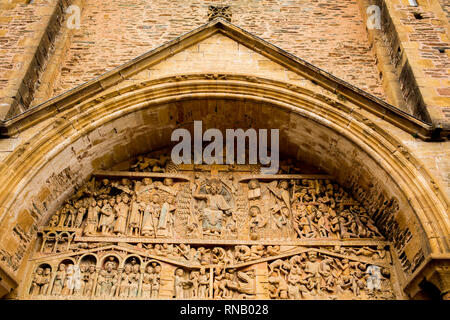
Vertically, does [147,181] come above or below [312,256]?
above

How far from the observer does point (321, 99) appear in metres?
6.86

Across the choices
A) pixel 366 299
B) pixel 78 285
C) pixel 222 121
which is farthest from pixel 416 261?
pixel 78 285

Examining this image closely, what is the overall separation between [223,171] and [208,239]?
4.56 ft

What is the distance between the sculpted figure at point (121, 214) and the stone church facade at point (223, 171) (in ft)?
0.10

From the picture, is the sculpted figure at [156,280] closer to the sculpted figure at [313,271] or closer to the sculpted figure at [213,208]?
the sculpted figure at [213,208]

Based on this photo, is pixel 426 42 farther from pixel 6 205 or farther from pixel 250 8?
pixel 6 205

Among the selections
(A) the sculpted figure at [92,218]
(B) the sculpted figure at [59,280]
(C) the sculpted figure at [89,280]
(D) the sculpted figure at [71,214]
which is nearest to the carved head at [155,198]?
(A) the sculpted figure at [92,218]

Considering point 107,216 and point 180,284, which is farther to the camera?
point 107,216

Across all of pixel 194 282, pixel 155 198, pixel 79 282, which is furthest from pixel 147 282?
pixel 155 198

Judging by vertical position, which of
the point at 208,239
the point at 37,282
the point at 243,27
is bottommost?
the point at 37,282

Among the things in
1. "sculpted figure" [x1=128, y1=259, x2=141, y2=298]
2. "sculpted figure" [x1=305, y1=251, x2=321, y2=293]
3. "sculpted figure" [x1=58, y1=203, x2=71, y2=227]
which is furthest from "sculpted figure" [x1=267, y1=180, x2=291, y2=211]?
"sculpted figure" [x1=58, y1=203, x2=71, y2=227]

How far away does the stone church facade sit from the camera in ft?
19.7

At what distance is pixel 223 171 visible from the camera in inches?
299

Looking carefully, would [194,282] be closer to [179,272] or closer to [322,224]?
[179,272]
